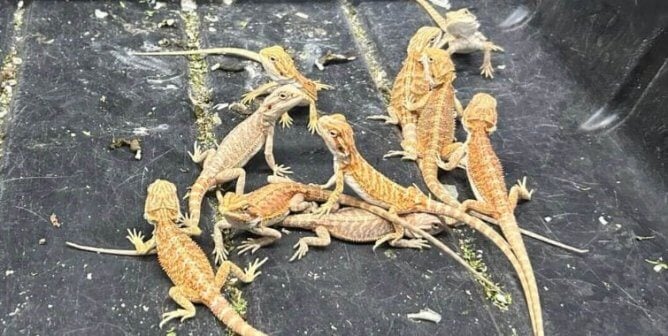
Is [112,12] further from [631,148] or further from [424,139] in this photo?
[631,148]

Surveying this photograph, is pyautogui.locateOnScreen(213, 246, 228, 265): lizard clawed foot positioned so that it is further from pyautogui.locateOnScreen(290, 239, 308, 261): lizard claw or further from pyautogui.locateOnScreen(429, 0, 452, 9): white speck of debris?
pyautogui.locateOnScreen(429, 0, 452, 9): white speck of debris

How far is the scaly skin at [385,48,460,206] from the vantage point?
3906 millimetres

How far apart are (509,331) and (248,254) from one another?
1316 millimetres

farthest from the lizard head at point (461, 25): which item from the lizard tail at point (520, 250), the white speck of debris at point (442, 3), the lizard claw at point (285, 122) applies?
the lizard tail at point (520, 250)

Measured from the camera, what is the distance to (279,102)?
3.79 m

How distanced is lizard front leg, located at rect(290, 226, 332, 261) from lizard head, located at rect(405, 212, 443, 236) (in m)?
0.44

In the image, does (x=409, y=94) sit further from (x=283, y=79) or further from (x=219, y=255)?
(x=219, y=255)

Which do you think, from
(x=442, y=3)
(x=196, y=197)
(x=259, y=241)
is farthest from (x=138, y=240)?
(x=442, y=3)

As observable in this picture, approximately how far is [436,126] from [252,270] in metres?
1.43

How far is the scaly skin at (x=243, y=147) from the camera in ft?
11.8

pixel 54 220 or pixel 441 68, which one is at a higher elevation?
pixel 441 68

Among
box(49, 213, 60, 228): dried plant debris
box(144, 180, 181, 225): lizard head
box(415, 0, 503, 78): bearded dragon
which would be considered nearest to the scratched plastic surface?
box(49, 213, 60, 228): dried plant debris

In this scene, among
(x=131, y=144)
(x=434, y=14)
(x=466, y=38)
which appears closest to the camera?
(x=131, y=144)

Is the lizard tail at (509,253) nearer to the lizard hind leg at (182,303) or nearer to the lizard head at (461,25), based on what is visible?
the lizard hind leg at (182,303)
